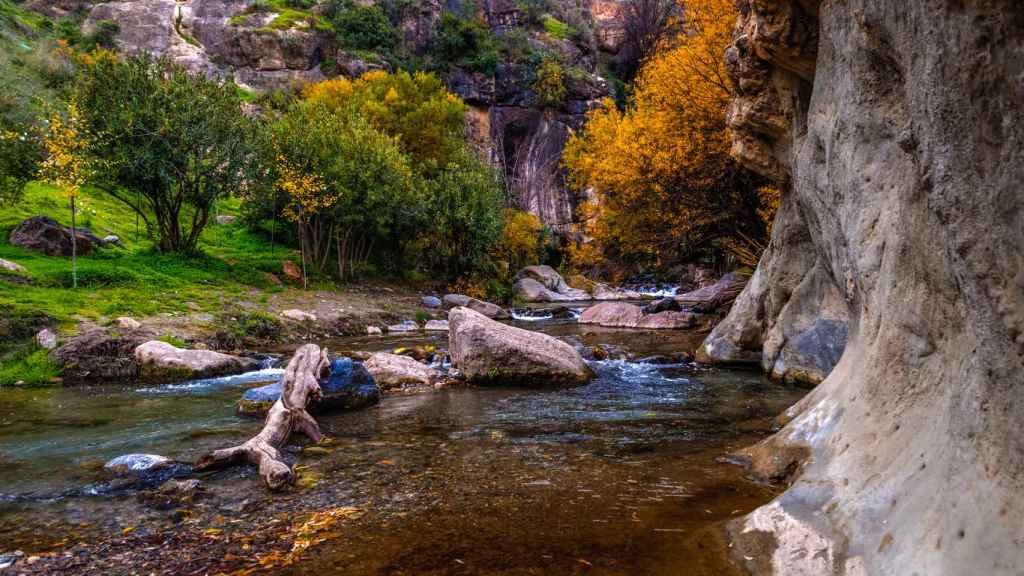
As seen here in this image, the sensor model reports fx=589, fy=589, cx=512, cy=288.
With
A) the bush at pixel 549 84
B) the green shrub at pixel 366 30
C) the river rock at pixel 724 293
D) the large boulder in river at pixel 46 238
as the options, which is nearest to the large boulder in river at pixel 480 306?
the river rock at pixel 724 293

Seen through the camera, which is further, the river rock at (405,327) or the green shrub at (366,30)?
the green shrub at (366,30)

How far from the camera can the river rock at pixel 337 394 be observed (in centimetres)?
1041

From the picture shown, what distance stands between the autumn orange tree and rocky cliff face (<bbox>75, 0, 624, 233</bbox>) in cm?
3701

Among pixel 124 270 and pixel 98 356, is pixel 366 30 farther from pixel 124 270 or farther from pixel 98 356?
pixel 98 356

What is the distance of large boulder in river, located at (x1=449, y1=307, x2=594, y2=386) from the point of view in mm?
12812

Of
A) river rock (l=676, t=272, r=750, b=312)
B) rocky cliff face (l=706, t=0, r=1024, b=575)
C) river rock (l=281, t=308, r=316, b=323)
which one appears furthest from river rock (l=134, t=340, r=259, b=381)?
river rock (l=676, t=272, r=750, b=312)

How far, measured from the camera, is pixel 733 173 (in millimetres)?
20172

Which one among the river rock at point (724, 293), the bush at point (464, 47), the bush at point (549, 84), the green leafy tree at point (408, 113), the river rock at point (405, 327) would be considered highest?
the bush at point (464, 47)

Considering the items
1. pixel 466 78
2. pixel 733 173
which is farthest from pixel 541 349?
pixel 466 78

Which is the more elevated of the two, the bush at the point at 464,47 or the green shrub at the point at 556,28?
the green shrub at the point at 556,28

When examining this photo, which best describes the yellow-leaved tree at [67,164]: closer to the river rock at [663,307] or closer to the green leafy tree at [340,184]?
the green leafy tree at [340,184]

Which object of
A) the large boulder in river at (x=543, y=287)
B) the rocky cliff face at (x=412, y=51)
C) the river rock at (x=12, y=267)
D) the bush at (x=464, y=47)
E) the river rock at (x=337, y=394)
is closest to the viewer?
the river rock at (x=337, y=394)

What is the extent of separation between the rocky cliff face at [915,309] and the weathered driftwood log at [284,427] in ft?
16.2

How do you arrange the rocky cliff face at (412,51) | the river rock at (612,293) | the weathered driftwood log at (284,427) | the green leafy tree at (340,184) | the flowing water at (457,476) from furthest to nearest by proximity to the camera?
1. the rocky cliff face at (412,51)
2. the river rock at (612,293)
3. the green leafy tree at (340,184)
4. the weathered driftwood log at (284,427)
5. the flowing water at (457,476)
